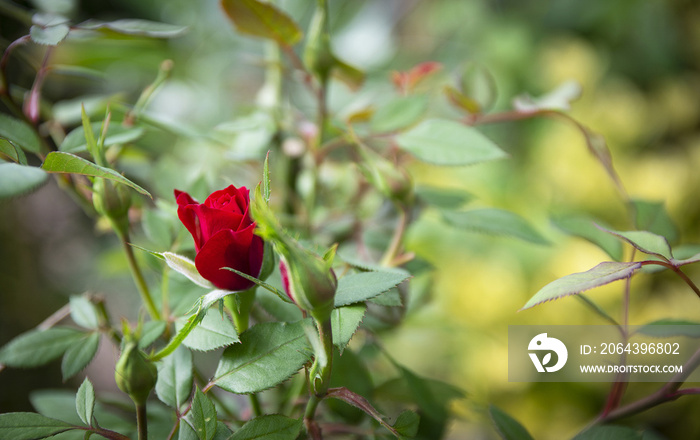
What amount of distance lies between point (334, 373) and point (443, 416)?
0.07 metres

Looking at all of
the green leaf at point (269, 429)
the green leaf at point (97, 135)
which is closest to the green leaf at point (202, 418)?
the green leaf at point (269, 429)

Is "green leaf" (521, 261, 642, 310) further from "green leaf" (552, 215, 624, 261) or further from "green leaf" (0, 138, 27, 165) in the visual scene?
"green leaf" (0, 138, 27, 165)

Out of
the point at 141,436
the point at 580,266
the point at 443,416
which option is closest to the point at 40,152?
the point at 141,436

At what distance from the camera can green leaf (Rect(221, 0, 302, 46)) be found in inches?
9.8

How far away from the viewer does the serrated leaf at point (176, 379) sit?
187 mm

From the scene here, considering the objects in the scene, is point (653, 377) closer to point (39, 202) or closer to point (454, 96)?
point (454, 96)

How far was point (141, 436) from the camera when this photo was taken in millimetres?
174

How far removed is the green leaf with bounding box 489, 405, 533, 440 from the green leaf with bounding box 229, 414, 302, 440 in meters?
0.09

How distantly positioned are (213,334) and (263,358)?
21 mm

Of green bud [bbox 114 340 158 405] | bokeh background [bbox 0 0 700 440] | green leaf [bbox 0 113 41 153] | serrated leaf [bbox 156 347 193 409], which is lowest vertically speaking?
bokeh background [bbox 0 0 700 440]

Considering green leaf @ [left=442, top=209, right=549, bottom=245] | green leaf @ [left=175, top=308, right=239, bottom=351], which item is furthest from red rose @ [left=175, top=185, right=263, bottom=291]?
green leaf @ [left=442, top=209, right=549, bottom=245]
